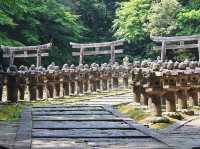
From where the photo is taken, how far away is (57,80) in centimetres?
1984

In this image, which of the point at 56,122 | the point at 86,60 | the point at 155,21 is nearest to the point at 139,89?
the point at 56,122

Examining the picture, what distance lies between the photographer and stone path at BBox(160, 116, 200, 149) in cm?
720

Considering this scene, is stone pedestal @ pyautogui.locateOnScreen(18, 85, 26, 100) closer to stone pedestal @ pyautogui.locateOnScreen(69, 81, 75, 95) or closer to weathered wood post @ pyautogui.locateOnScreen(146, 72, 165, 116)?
stone pedestal @ pyautogui.locateOnScreen(69, 81, 75, 95)

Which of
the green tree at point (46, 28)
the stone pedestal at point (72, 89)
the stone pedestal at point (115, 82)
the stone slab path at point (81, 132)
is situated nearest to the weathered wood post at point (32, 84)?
the stone pedestal at point (72, 89)

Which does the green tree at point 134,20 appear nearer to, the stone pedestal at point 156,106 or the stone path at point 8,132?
the stone pedestal at point 156,106

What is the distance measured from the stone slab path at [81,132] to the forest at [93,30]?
16.8m

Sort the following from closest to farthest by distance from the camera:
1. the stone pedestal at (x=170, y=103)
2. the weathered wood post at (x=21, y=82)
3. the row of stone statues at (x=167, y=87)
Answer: the row of stone statues at (x=167, y=87)
the stone pedestal at (x=170, y=103)
the weathered wood post at (x=21, y=82)

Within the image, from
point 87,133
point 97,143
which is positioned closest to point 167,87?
point 87,133

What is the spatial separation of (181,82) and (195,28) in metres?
20.9

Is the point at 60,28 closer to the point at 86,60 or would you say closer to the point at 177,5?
the point at 86,60

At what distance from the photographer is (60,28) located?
33.0 meters

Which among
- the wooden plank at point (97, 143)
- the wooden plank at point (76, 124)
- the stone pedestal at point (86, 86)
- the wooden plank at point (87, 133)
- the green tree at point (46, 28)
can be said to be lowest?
the wooden plank at point (76, 124)

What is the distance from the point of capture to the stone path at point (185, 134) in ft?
23.6

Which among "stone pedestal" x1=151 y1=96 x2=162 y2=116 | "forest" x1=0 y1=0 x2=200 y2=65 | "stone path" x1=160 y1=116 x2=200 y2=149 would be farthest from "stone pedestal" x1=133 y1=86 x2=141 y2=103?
"forest" x1=0 y1=0 x2=200 y2=65
